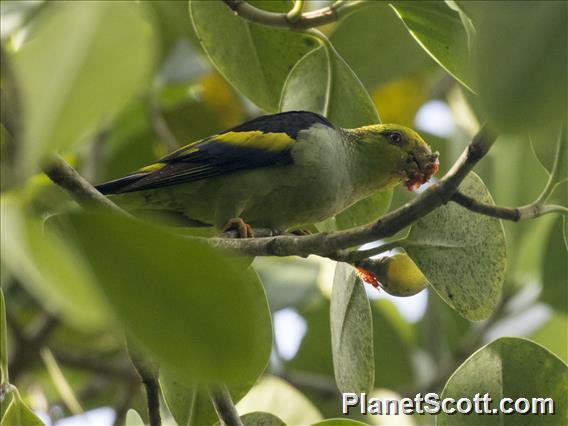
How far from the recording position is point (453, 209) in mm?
1902

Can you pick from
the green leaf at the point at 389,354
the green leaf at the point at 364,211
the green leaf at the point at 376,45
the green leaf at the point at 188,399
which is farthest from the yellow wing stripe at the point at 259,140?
the green leaf at the point at 389,354

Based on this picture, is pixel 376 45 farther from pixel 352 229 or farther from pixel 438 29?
pixel 352 229

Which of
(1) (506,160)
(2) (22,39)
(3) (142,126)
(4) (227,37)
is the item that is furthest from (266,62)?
(3) (142,126)

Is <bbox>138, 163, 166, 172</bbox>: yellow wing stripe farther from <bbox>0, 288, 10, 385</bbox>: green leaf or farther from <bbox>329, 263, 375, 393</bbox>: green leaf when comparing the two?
<bbox>0, 288, 10, 385</bbox>: green leaf

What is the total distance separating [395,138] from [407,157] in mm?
78

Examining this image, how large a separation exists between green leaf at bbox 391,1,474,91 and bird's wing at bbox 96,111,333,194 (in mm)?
740

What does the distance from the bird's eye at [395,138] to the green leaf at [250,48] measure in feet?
1.98

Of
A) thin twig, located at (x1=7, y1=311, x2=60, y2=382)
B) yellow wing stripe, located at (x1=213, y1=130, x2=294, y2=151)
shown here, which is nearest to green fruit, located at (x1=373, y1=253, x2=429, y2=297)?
yellow wing stripe, located at (x1=213, y1=130, x2=294, y2=151)

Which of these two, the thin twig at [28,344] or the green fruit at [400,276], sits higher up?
the green fruit at [400,276]

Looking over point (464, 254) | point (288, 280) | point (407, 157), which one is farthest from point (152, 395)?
point (288, 280)

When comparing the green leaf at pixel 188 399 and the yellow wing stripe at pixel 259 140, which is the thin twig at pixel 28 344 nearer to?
the yellow wing stripe at pixel 259 140

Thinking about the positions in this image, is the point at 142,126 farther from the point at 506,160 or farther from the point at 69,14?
the point at 69,14

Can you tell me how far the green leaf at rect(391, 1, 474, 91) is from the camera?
1844 mm

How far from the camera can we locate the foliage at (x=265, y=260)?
2.73 feet
